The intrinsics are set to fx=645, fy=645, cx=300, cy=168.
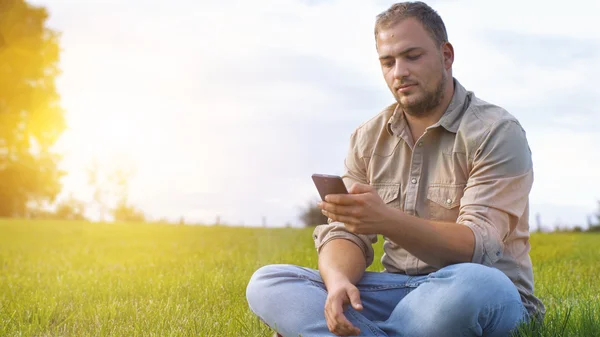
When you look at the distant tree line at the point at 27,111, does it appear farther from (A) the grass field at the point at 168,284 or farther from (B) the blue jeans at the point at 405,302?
(B) the blue jeans at the point at 405,302

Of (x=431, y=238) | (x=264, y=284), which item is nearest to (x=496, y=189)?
(x=431, y=238)

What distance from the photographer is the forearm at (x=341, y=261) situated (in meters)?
3.79

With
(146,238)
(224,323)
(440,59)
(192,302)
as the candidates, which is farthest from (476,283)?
(146,238)

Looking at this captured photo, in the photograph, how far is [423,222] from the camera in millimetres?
3428

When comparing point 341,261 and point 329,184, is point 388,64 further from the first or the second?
point 341,261

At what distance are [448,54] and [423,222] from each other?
4.03 ft

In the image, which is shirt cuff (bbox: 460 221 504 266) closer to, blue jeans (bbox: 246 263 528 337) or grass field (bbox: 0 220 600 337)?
blue jeans (bbox: 246 263 528 337)

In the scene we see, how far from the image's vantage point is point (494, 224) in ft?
12.0

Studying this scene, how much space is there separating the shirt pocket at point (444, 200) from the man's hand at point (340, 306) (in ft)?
2.65

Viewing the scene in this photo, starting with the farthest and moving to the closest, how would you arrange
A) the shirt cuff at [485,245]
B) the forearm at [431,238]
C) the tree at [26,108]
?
1. the tree at [26,108]
2. the shirt cuff at [485,245]
3. the forearm at [431,238]

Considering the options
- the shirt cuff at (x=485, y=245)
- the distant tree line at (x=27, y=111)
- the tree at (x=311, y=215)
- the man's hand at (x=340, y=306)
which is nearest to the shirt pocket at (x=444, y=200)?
the shirt cuff at (x=485, y=245)

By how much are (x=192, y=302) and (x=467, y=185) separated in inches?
120

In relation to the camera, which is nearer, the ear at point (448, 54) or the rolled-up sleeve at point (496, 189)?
the rolled-up sleeve at point (496, 189)

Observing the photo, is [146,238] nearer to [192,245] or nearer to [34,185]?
[192,245]
